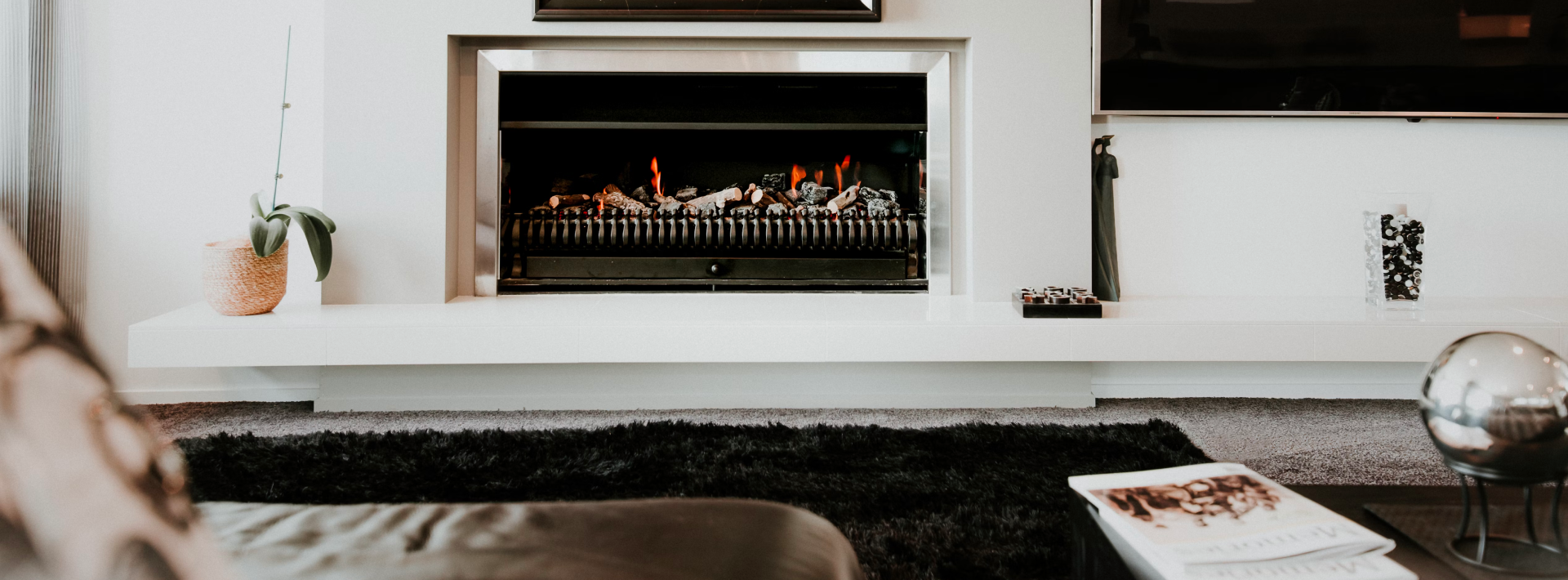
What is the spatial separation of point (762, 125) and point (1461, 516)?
202cm

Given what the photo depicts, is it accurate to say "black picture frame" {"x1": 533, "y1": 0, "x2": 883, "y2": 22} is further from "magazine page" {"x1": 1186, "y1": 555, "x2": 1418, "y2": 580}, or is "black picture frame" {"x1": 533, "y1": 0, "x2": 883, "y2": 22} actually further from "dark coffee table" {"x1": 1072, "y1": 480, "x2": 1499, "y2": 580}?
"magazine page" {"x1": 1186, "y1": 555, "x2": 1418, "y2": 580}

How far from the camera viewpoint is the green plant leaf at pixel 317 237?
208 centimetres

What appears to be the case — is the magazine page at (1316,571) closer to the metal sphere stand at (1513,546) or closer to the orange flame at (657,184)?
the metal sphere stand at (1513,546)

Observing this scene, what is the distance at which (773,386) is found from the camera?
233 centimetres

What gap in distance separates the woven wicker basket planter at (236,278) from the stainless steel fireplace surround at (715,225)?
58cm

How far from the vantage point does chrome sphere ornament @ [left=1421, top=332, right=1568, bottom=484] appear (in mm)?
714

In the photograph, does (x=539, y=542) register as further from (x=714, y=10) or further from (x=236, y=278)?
(x=714, y=10)

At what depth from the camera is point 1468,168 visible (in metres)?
2.57

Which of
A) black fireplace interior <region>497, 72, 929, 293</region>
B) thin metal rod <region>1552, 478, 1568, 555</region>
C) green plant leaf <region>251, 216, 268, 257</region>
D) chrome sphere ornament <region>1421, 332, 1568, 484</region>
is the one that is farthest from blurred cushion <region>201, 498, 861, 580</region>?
black fireplace interior <region>497, 72, 929, 293</region>

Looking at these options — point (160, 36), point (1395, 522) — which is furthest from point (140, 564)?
point (160, 36)

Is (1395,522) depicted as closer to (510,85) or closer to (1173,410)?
(1173,410)

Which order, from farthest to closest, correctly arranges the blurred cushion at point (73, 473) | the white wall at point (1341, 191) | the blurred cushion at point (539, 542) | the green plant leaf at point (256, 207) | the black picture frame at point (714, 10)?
the white wall at point (1341, 191), the black picture frame at point (714, 10), the green plant leaf at point (256, 207), the blurred cushion at point (539, 542), the blurred cushion at point (73, 473)

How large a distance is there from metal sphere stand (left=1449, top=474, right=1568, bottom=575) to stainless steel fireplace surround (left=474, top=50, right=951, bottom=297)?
1.78 meters

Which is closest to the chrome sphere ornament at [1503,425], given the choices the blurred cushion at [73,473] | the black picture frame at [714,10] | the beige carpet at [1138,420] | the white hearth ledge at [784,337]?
the blurred cushion at [73,473]
